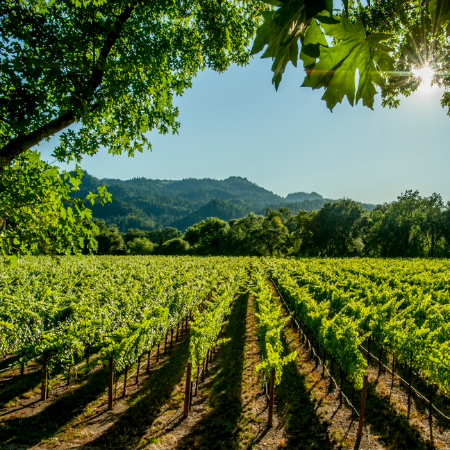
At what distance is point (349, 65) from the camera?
44.9 inches

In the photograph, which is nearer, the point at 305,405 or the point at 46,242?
the point at 46,242

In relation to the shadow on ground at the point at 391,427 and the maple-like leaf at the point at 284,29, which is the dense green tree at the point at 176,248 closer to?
the shadow on ground at the point at 391,427

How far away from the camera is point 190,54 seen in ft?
15.2

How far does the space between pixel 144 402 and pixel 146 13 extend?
29.3 feet

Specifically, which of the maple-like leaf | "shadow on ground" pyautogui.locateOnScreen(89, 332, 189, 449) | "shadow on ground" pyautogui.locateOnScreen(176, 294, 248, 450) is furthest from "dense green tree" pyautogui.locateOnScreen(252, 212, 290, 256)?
the maple-like leaf

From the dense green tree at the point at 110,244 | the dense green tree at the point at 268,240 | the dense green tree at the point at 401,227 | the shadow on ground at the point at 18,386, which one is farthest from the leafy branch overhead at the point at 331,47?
the dense green tree at the point at 110,244

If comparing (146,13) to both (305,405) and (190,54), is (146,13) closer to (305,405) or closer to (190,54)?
(190,54)

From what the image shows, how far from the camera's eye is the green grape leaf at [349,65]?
105 centimetres

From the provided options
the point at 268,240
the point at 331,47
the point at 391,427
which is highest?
the point at 331,47

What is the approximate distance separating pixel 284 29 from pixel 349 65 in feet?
1.13

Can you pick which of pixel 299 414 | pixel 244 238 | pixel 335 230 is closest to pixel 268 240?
pixel 244 238

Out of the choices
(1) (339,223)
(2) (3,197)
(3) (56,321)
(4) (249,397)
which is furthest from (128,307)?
(1) (339,223)

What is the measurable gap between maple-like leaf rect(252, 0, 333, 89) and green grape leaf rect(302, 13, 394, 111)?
0.11 meters

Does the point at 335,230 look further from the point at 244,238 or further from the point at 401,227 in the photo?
the point at 244,238
